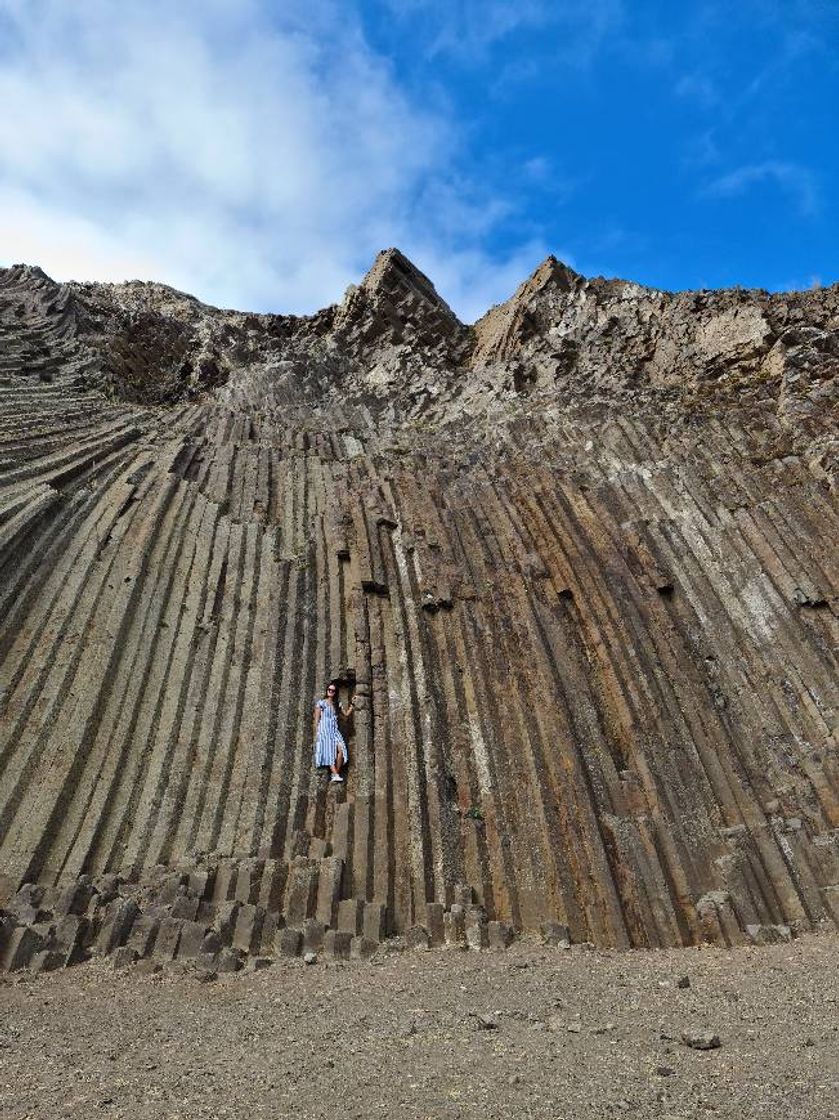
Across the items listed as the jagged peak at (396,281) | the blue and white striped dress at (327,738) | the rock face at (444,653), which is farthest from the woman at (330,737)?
the jagged peak at (396,281)

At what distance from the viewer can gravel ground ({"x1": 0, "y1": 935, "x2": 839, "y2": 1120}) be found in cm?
410

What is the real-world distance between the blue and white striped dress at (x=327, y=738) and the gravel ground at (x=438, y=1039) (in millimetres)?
2712

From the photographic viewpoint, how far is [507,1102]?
4.07 m

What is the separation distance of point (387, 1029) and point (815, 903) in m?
5.20

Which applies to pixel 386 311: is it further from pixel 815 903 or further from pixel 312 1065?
pixel 312 1065

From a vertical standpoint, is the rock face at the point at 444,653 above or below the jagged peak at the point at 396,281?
below

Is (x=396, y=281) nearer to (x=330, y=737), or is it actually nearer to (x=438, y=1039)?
(x=330, y=737)

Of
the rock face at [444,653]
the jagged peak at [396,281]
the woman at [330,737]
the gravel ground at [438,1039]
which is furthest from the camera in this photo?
the jagged peak at [396,281]

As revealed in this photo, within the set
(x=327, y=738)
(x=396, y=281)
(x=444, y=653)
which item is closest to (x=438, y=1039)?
(x=327, y=738)

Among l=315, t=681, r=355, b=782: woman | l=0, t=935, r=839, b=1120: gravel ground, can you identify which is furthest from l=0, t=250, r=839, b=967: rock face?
l=0, t=935, r=839, b=1120: gravel ground

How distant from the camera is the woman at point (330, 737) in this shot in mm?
9367

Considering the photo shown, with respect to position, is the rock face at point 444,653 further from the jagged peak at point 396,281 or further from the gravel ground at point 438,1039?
the jagged peak at point 396,281

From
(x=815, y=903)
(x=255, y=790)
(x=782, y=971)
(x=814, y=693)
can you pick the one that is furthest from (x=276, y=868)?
(x=814, y=693)

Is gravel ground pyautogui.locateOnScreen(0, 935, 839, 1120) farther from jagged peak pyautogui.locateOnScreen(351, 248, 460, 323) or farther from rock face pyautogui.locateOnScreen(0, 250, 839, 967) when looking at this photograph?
jagged peak pyautogui.locateOnScreen(351, 248, 460, 323)
